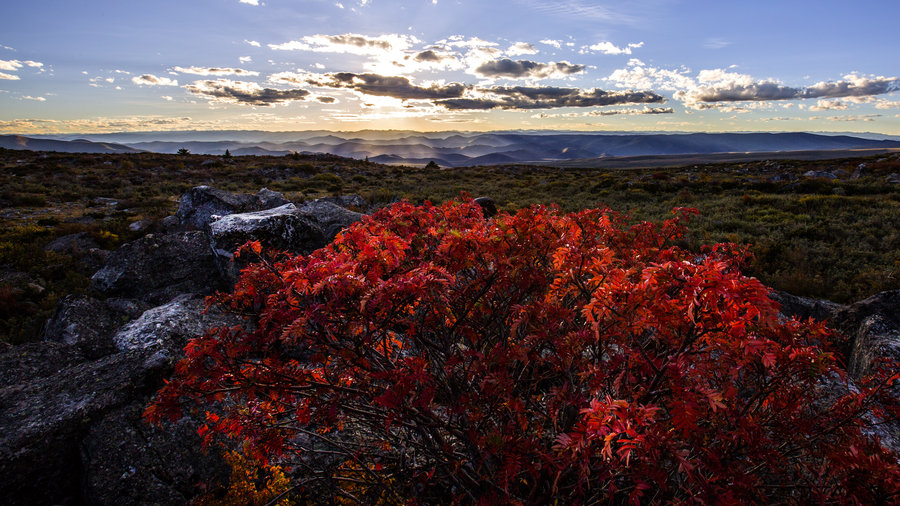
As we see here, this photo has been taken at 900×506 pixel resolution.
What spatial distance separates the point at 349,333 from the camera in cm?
318

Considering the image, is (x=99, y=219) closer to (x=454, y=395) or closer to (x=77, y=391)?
(x=77, y=391)

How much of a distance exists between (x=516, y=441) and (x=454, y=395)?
750mm

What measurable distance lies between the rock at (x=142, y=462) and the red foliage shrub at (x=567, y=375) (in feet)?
3.44

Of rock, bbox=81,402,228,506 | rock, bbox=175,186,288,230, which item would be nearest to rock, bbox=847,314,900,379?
rock, bbox=81,402,228,506

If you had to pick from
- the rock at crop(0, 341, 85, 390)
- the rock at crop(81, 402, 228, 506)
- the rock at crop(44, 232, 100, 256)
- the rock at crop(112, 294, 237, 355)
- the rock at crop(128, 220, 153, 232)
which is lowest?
the rock at crop(81, 402, 228, 506)

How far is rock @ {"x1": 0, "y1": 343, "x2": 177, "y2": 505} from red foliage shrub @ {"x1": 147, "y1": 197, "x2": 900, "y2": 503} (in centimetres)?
199

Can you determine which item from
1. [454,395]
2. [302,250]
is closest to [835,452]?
[454,395]

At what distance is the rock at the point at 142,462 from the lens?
4.11 m

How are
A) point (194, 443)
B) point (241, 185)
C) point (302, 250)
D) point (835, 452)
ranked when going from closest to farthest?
point (835, 452) < point (194, 443) < point (302, 250) < point (241, 185)

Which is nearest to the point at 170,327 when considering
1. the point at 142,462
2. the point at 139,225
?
the point at 142,462

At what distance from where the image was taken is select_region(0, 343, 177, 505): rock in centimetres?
407

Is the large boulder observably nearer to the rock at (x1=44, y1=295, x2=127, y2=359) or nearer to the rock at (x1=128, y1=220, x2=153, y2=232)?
the rock at (x1=44, y1=295, x2=127, y2=359)

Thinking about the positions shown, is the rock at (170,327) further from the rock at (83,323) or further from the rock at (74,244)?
the rock at (74,244)

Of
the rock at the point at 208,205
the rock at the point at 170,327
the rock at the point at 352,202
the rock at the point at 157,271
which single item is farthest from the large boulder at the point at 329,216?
the rock at the point at 352,202
